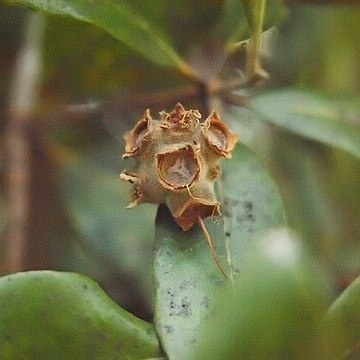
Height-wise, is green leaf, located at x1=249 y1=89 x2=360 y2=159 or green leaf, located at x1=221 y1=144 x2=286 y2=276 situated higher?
green leaf, located at x1=249 y1=89 x2=360 y2=159

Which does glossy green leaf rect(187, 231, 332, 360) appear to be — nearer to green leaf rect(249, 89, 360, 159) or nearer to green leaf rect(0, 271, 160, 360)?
green leaf rect(0, 271, 160, 360)

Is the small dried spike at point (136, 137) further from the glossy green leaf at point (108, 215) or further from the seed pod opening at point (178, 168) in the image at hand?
the glossy green leaf at point (108, 215)

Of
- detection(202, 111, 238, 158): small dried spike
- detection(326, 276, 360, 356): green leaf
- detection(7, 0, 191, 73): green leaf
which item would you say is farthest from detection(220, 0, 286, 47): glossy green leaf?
detection(326, 276, 360, 356): green leaf

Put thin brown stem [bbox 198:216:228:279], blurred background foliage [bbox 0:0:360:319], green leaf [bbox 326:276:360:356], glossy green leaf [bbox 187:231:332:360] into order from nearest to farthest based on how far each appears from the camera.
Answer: glossy green leaf [bbox 187:231:332:360] → green leaf [bbox 326:276:360:356] → thin brown stem [bbox 198:216:228:279] → blurred background foliage [bbox 0:0:360:319]

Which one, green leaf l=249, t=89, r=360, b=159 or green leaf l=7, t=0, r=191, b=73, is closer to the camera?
green leaf l=7, t=0, r=191, b=73

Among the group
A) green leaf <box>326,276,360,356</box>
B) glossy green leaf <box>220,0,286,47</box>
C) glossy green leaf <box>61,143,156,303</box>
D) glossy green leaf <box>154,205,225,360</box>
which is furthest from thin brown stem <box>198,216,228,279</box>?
glossy green leaf <box>61,143,156,303</box>

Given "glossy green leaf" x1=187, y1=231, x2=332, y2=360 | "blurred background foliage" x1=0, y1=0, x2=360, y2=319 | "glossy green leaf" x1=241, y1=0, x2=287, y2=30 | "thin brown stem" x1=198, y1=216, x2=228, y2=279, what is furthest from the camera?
"blurred background foliage" x1=0, y1=0, x2=360, y2=319

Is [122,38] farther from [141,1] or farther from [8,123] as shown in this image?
[8,123]

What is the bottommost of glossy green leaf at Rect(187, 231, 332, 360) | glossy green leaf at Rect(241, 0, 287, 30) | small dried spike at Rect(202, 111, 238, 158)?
glossy green leaf at Rect(187, 231, 332, 360)
